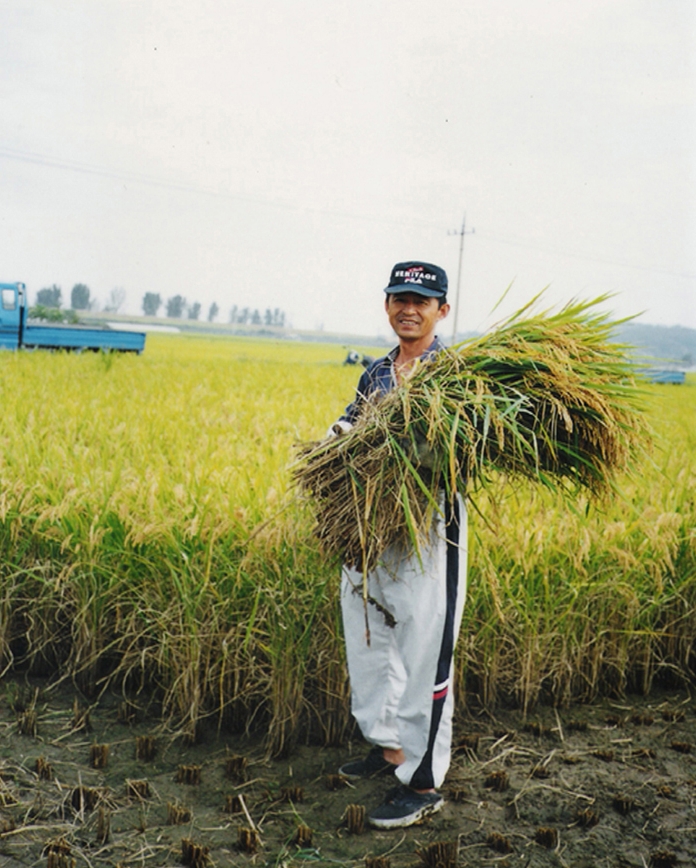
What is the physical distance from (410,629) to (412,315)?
0.93 m

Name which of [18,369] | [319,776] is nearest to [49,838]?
[319,776]

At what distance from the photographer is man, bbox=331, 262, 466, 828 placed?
94.4 inches

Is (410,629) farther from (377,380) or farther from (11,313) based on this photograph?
(11,313)

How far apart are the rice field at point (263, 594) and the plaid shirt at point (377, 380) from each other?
0.29 metres

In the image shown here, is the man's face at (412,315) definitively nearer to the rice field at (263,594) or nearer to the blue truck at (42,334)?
the rice field at (263,594)

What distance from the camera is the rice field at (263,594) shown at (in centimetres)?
287

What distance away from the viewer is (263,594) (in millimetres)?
2877

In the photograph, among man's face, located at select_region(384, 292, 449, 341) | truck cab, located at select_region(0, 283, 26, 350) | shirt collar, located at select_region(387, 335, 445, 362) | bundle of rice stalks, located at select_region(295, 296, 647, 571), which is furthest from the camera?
truck cab, located at select_region(0, 283, 26, 350)

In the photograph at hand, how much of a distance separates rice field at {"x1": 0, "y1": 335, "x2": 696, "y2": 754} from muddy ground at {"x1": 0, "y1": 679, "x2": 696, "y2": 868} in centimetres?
13

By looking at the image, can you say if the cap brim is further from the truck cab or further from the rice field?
the truck cab

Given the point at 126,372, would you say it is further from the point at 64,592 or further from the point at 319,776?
the point at 319,776

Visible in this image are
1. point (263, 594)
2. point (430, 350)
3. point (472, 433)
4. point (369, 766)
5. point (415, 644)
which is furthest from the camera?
point (263, 594)

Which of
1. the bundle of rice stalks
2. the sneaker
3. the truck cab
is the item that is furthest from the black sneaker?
the truck cab

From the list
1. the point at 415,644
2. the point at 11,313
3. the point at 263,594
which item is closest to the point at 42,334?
the point at 11,313
